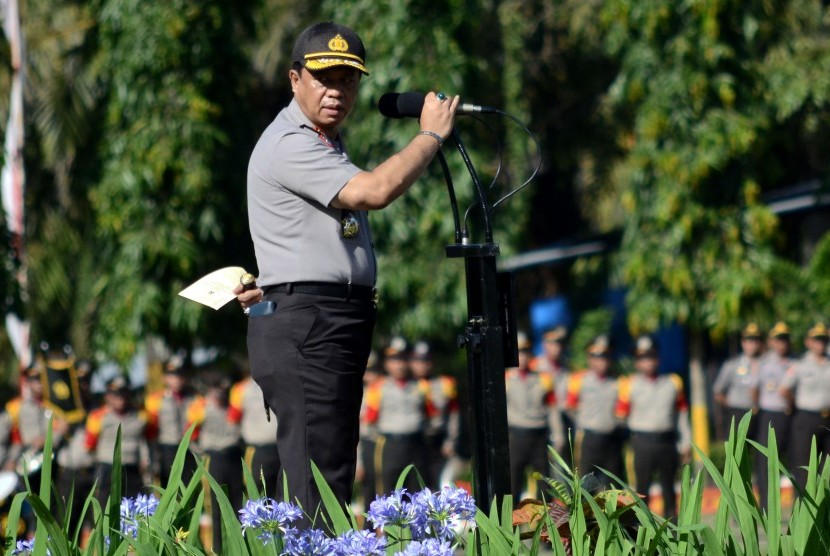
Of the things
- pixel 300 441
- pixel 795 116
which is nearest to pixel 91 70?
pixel 795 116

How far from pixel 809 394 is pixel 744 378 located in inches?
43.1

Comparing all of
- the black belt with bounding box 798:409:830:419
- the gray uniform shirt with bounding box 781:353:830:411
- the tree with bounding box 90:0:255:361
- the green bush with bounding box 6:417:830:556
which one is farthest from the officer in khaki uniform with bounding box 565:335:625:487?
the green bush with bounding box 6:417:830:556

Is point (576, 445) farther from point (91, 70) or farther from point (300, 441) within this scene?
point (300, 441)

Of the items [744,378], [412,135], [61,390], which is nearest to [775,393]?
[744,378]

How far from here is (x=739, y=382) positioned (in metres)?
13.0

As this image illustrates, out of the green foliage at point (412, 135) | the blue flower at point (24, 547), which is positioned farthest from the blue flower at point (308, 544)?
the green foliage at point (412, 135)

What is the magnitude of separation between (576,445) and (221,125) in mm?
4279

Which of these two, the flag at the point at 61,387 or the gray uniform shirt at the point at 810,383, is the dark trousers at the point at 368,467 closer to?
the flag at the point at 61,387

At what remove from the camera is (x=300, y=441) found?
153 inches

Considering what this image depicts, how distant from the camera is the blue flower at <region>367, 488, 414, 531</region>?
10.4 feet

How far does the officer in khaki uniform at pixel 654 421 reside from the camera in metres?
12.4

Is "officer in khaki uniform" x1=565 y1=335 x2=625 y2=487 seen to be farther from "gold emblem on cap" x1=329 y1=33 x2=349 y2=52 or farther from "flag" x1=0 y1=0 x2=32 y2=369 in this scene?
"gold emblem on cap" x1=329 y1=33 x2=349 y2=52

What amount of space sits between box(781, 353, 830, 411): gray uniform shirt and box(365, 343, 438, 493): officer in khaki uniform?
3.13 metres

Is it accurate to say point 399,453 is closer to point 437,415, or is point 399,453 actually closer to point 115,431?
point 437,415
